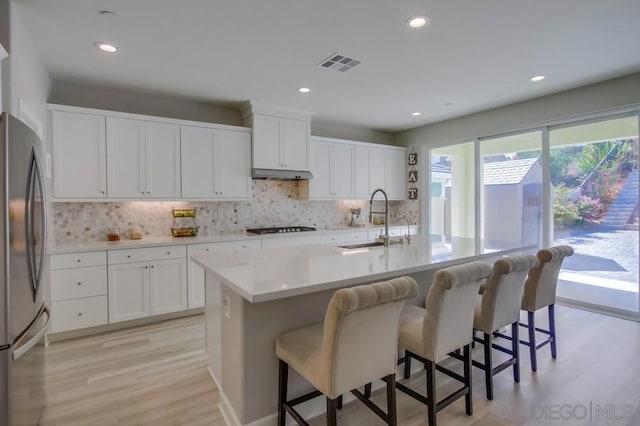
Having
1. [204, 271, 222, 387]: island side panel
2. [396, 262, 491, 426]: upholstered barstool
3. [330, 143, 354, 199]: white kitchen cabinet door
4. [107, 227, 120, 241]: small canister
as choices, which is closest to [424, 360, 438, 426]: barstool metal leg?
[396, 262, 491, 426]: upholstered barstool

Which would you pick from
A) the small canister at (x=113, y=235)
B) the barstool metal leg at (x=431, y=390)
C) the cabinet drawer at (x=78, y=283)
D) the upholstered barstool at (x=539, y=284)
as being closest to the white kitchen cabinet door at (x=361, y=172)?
the upholstered barstool at (x=539, y=284)

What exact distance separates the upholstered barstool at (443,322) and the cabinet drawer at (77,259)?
9.81ft

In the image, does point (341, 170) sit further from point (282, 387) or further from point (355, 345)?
Result: point (355, 345)

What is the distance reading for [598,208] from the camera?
3869 mm

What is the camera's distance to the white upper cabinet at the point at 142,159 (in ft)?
11.8

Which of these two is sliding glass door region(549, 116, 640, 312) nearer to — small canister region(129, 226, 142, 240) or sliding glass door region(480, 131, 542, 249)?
sliding glass door region(480, 131, 542, 249)

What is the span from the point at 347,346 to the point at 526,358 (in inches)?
83.8

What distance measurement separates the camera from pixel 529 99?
429 centimetres

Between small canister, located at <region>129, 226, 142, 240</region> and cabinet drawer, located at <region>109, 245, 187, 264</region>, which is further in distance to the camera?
small canister, located at <region>129, 226, 142, 240</region>

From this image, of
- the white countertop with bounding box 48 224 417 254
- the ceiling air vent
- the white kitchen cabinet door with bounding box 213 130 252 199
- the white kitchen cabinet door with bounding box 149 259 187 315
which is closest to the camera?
the ceiling air vent

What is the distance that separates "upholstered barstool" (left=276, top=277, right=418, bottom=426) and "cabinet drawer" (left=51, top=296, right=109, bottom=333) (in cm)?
257

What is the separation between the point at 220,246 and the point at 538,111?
435cm

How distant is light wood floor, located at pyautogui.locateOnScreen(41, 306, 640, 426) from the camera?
6.57ft

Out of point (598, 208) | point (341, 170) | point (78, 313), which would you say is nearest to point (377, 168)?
point (341, 170)
